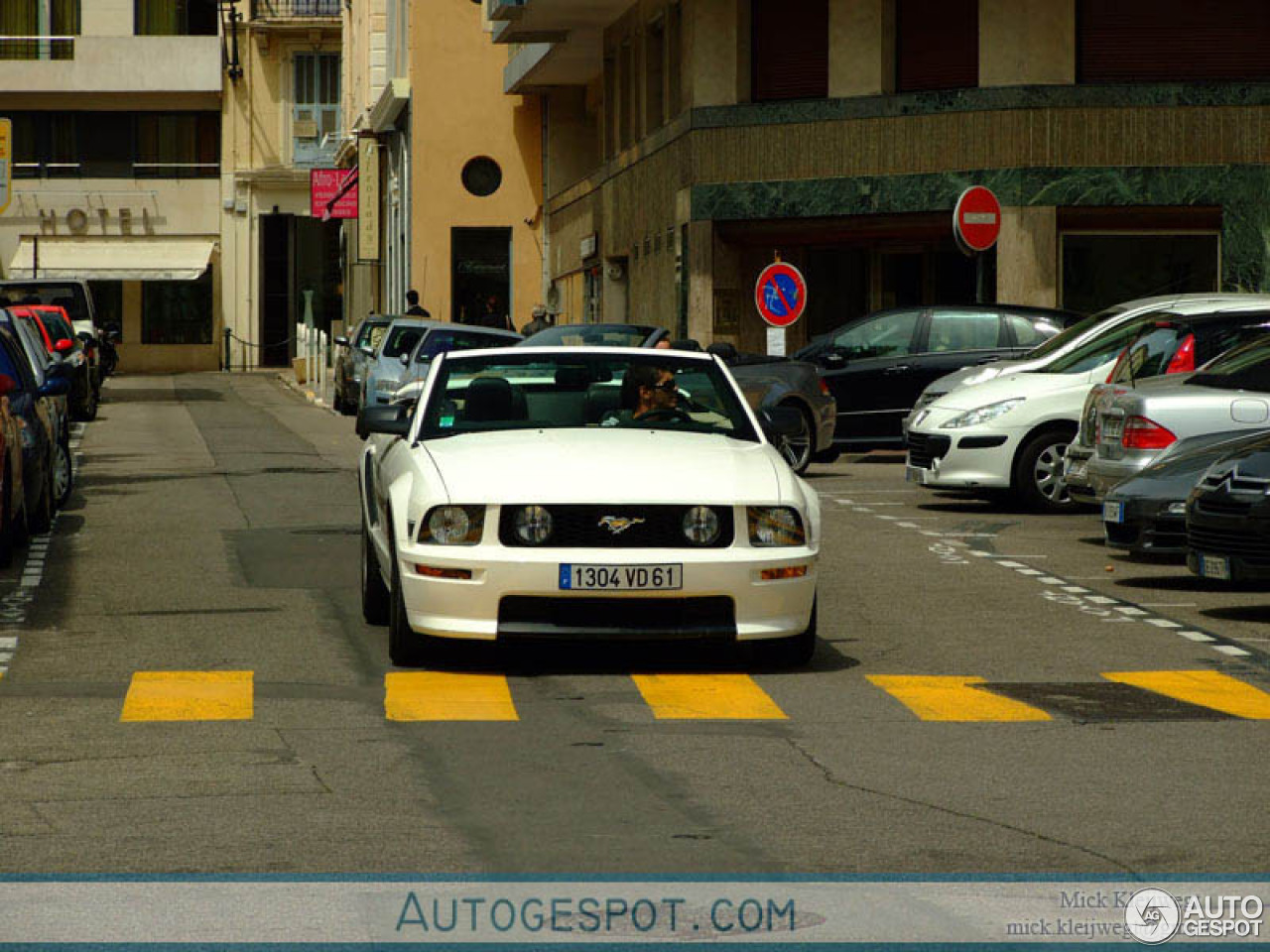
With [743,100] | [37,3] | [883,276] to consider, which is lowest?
[883,276]

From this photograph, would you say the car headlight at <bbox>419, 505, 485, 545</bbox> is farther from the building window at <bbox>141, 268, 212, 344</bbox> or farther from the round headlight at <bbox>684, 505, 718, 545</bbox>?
the building window at <bbox>141, 268, 212, 344</bbox>

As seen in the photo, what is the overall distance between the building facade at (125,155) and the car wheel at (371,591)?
58545 mm

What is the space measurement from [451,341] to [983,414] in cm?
1497

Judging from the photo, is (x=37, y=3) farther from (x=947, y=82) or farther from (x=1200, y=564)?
(x=1200, y=564)

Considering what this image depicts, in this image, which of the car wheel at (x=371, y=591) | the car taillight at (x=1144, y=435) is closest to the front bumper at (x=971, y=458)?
the car taillight at (x=1144, y=435)

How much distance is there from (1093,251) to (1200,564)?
69.3 feet

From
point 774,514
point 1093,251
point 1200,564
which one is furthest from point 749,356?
point 774,514

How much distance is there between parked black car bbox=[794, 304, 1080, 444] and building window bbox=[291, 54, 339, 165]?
48191mm

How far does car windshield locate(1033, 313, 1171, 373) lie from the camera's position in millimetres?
21281

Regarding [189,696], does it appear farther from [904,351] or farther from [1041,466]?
[904,351]

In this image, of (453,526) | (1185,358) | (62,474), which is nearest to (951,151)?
(1185,358)

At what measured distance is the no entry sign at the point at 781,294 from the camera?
98.3 feet

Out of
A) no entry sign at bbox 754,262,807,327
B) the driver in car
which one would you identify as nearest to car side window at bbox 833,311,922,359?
no entry sign at bbox 754,262,807,327

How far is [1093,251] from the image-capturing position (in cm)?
3459
